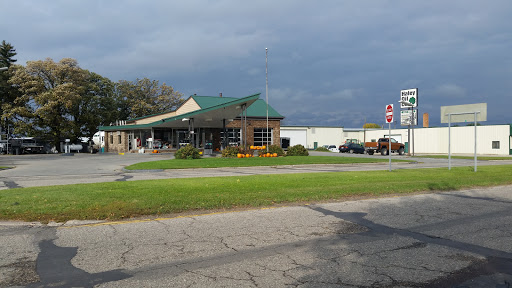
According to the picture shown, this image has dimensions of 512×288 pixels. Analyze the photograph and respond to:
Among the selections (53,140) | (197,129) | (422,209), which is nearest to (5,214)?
(422,209)

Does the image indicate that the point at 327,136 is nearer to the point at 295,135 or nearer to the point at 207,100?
the point at 295,135

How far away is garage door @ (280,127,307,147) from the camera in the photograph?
65.2 m

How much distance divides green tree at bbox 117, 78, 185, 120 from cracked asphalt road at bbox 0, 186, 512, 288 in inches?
2473

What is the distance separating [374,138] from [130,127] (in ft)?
156

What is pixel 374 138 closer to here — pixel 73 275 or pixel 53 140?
pixel 53 140

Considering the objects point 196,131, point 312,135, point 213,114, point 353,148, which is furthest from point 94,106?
point 353,148

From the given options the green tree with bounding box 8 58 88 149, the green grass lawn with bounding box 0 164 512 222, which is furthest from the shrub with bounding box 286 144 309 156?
the green tree with bounding box 8 58 88 149

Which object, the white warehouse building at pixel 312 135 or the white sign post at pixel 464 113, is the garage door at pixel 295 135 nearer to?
the white warehouse building at pixel 312 135

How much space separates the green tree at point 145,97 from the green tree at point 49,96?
38.7 ft

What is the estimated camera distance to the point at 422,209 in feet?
31.1

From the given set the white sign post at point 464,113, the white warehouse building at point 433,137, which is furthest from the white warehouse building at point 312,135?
the white sign post at point 464,113

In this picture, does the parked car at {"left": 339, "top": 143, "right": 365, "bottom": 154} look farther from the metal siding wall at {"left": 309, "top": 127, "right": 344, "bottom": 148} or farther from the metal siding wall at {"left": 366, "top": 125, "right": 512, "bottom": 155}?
the metal siding wall at {"left": 309, "top": 127, "right": 344, "bottom": 148}

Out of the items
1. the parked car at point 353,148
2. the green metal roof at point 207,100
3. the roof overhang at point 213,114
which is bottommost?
the parked car at point 353,148

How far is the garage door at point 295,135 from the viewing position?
65.2 meters
